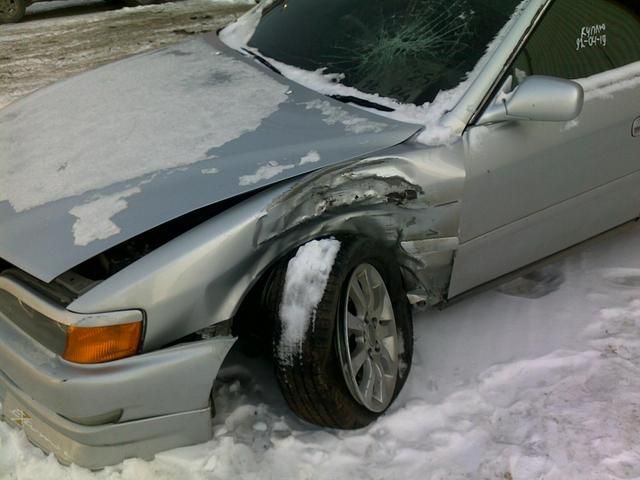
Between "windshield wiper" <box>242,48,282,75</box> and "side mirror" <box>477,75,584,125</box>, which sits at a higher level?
"windshield wiper" <box>242,48,282,75</box>

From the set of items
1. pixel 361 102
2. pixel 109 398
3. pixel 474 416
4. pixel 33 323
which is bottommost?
pixel 474 416

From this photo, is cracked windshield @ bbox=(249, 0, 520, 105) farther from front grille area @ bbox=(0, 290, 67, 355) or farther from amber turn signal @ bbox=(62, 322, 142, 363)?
front grille area @ bbox=(0, 290, 67, 355)

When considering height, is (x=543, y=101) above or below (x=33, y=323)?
above

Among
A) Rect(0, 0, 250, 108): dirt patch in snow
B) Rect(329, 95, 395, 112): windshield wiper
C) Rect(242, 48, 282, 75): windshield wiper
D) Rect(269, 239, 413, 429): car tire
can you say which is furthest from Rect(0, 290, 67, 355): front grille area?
Rect(0, 0, 250, 108): dirt patch in snow

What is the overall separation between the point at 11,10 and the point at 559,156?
9.67 meters

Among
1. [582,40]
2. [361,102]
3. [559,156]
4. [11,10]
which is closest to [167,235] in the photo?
[361,102]

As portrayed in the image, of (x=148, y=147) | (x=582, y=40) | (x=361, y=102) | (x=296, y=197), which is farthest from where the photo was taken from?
(x=582, y=40)

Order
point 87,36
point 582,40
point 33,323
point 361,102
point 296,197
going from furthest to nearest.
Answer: point 87,36 → point 582,40 → point 361,102 → point 296,197 → point 33,323

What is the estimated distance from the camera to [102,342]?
6.72ft

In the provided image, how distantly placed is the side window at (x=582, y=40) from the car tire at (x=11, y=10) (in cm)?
942

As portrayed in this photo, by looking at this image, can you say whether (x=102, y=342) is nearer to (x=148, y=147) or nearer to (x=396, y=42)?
(x=148, y=147)

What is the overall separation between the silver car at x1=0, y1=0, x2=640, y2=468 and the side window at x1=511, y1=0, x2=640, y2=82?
0.01 meters

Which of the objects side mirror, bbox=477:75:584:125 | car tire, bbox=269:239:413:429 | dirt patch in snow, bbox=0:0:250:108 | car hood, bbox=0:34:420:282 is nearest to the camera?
car hood, bbox=0:34:420:282

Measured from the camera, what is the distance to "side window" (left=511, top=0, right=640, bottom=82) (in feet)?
9.28
